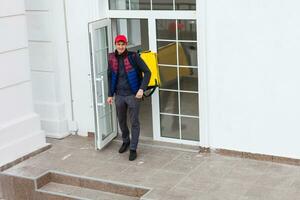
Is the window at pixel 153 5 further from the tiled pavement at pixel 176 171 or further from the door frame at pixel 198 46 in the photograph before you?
the tiled pavement at pixel 176 171

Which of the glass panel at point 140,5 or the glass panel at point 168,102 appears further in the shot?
the glass panel at point 168,102

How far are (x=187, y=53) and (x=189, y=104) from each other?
77 centimetres

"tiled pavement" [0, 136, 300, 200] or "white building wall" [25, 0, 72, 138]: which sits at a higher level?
"white building wall" [25, 0, 72, 138]

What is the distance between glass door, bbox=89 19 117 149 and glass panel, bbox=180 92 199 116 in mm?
1166

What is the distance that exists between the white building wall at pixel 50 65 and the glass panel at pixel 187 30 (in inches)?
78.2

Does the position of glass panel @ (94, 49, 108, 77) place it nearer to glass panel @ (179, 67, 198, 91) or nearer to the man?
the man

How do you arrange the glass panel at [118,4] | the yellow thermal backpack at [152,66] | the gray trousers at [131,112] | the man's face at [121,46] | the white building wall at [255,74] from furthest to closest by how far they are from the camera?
the glass panel at [118,4] → the yellow thermal backpack at [152,66] → the gray trousers at [131,112] → the man's face at [121,46] → the white building wall at [255,74]

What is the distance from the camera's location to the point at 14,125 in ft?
27.0

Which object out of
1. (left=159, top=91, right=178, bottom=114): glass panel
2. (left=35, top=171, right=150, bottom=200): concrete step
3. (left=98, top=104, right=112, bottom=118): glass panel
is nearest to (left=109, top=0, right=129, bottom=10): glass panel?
(left=159, top=91, right=178, bottom=114): glass panel

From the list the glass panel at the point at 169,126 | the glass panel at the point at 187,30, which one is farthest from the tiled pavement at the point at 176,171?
the glass panel at the point at 187,30

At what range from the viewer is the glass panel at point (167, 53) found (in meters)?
8.36

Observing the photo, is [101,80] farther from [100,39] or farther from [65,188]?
[65,188]

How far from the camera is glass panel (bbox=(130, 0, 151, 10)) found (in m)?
8.39

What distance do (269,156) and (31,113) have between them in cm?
362
